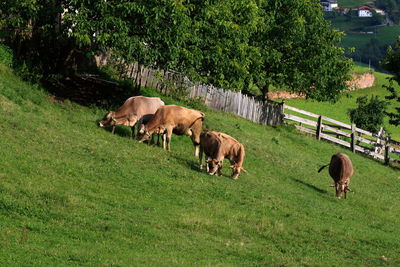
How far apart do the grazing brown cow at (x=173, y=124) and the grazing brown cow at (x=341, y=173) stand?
5.61m

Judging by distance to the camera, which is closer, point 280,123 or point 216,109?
point 216,109

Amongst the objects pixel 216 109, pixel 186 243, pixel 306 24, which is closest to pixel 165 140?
pixel 186 243

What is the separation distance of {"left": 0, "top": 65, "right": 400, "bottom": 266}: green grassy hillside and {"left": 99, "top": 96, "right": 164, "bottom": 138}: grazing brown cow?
594mm

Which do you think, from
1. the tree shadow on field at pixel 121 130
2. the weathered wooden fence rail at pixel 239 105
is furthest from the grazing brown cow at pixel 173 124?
the weathered wooden fence rail at pixel 239 105

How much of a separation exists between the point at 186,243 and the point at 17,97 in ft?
41.4

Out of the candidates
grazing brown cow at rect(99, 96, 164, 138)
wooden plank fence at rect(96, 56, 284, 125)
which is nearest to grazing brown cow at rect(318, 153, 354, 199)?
grazing brown cow at rect(99, 96, 164, 138)

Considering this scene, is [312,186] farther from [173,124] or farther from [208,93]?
[208,93]

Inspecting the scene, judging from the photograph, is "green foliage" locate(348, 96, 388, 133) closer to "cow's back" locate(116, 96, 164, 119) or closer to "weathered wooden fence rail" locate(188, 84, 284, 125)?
"weathered wooden fence rail" locate(188, 84, 284, 125)

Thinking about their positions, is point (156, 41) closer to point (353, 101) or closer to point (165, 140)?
point (165, 140)

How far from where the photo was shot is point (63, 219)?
15.6 meters

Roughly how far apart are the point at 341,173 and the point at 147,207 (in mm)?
10814

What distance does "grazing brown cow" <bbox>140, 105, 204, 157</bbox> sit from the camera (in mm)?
25031

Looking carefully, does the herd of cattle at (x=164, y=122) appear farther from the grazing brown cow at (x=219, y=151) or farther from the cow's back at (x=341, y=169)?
the grazing brown cow at (x=219, y=151)

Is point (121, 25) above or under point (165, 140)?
above
